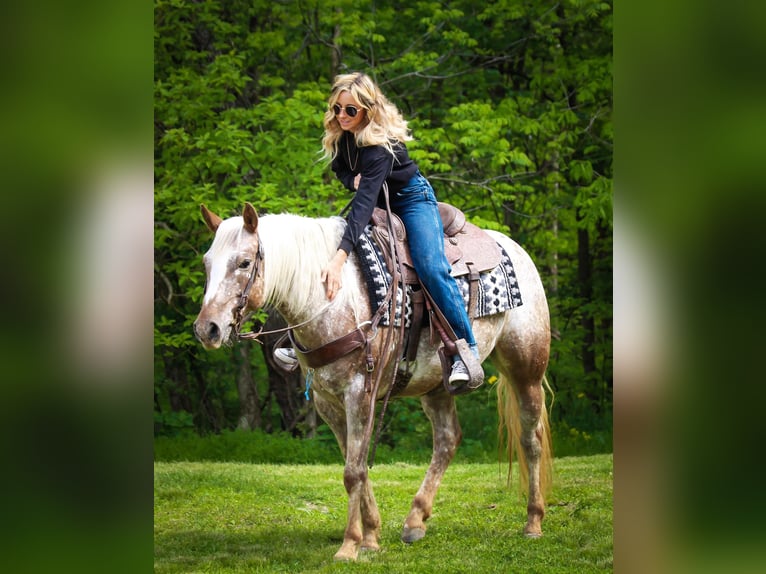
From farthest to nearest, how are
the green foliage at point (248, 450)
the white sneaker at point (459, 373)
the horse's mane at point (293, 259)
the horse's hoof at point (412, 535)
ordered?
the green foliage at point (248, 450) < the horse's hoof at point (412, 535) < the white sneaker at point (459, 373) < the horse's mane at point (293, 259)

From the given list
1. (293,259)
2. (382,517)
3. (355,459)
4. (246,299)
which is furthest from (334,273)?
(382,517)

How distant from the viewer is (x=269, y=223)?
480 centimetres

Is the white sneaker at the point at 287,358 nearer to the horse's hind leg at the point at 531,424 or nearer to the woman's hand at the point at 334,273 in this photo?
the woman's hand at the point at 334,273

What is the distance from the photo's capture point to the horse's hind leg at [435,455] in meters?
5.59

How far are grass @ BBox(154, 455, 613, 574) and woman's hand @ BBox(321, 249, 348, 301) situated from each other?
1454mm

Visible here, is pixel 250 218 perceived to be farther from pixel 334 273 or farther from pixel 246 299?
pixel 334 273

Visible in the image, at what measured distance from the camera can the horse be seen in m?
4.54

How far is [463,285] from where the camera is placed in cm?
547

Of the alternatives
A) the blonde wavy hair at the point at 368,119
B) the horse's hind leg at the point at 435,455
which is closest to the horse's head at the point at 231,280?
the blonde wavy hair at the point at 368,119

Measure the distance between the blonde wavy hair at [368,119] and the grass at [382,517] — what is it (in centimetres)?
230

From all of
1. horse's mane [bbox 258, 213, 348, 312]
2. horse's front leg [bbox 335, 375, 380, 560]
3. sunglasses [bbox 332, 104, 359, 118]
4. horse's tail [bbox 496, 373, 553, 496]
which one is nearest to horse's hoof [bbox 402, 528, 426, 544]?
horse's front leg [bbox 335, 375, 380, 560]

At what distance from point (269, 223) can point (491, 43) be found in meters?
7.08
